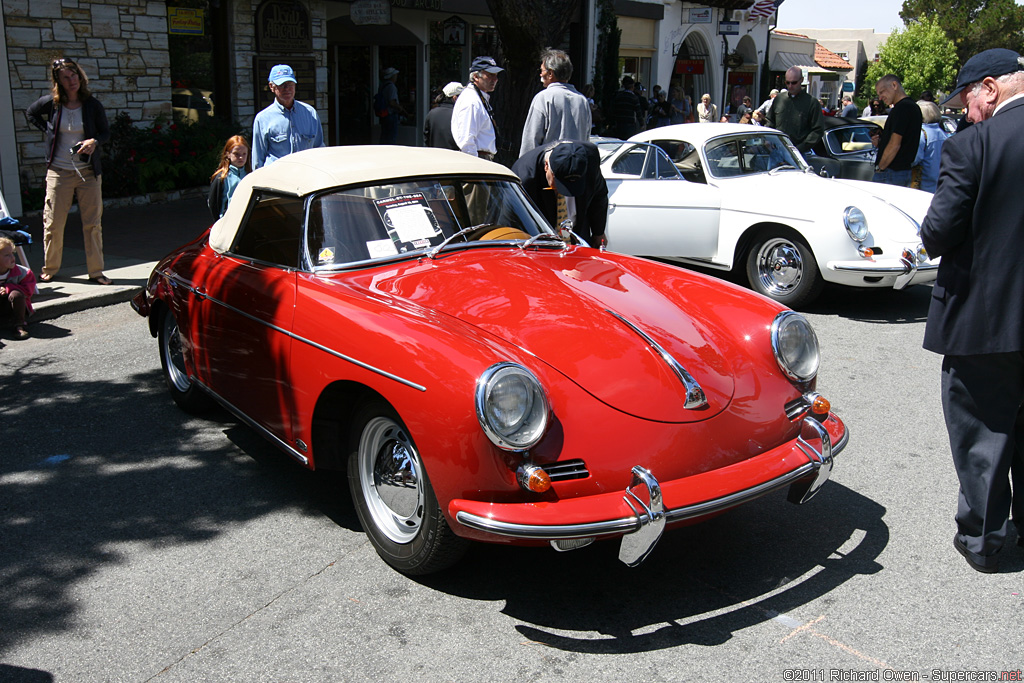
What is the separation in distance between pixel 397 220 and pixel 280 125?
3.83m

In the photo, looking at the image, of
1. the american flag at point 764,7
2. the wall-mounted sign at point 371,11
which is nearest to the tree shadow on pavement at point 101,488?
the wall-mounted sign at point 371,11

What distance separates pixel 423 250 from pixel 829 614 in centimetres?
223

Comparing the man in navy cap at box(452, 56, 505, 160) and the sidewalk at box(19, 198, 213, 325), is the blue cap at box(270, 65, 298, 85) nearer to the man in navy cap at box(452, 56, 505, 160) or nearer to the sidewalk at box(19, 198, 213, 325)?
the man in navy cap at box(452, 56, 505, 160)

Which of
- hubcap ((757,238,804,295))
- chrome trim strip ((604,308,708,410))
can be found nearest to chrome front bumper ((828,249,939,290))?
hubcap ((757,238,804,295))

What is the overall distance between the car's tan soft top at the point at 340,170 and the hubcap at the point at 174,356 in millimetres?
711

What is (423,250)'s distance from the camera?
4.16m

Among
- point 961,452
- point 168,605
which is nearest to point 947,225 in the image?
point 961,452

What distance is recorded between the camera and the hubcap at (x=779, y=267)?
304 inches

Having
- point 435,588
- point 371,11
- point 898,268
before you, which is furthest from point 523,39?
point 435,588

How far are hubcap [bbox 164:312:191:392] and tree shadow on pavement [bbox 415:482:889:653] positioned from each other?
2.38 meters

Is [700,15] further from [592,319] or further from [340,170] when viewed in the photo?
[592,319]

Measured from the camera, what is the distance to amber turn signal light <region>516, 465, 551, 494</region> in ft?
9.73

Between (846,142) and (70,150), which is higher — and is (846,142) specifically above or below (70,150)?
above

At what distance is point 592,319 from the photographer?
140 inches
